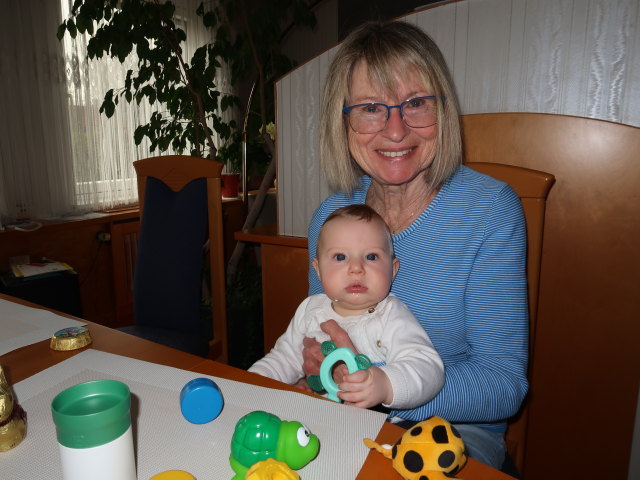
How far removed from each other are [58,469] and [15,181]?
10.3 feet

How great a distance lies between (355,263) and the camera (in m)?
1.04

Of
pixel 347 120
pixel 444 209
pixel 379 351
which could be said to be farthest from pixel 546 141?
pixel 379 351

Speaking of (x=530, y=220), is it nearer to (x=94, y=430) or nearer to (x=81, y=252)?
(x=94, y=430)

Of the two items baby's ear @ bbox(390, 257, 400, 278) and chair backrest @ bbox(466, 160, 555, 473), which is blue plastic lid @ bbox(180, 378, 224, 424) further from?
chair backrest @ bbox(466, 160, 555, 473)

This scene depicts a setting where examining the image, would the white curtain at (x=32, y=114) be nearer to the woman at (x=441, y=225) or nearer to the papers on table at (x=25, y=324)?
the papers on table at (x=25, y=324)

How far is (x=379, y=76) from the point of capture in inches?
45.0

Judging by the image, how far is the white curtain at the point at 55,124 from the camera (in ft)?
10.0

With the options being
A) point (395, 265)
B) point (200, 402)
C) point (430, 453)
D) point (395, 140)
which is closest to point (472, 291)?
point (395, 265)

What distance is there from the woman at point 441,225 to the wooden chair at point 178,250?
678 mm

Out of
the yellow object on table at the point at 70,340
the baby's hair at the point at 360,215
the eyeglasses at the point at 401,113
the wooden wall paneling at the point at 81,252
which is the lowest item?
the wooden wall paneling at the point at 81,252

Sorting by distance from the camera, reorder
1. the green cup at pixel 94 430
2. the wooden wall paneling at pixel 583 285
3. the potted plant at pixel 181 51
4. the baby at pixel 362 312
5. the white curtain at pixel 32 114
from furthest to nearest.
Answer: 1. the white curtain at pixel 32 114
2. the potted plant at pixel 181 51
3. the wooden wall paneling at pixel 583 285
4. the baby at pixel 362 312
5. the green cup at pixel 94 430

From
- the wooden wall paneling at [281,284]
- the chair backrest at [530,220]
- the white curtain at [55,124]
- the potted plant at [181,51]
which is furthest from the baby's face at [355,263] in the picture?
the white curtain at [55,124]

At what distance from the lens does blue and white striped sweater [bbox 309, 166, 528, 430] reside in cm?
100

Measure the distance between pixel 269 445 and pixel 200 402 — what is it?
0.17 meters
